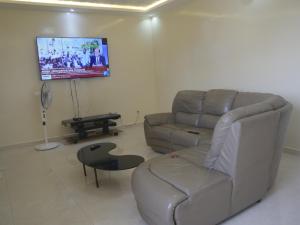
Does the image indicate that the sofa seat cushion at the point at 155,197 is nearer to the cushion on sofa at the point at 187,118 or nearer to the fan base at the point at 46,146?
the cushion on sofa at the point at 187,118

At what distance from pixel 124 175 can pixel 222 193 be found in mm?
1585

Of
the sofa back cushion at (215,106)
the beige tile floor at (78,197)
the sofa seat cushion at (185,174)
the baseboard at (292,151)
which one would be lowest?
the beige tile floor at (78,197)

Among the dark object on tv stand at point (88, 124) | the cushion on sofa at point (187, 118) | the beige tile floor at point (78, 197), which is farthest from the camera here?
the dark object on tv stand at point (88, 124)

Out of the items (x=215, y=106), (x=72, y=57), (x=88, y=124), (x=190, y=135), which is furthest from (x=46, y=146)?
(x=215, y=106)

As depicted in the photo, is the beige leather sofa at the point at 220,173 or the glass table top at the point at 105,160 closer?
the beige leather sofa at the point at 220,173

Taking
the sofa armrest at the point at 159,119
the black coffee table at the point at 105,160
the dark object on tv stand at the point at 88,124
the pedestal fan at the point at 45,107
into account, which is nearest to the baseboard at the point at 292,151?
the sofa armrest at the point at 159,119

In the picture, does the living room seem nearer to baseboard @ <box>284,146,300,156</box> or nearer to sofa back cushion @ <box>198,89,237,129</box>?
baseboard @ <box>284,146,300,156</box>

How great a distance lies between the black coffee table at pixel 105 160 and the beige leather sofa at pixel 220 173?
17.9 inches

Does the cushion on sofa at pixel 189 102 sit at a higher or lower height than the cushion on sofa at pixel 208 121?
higher

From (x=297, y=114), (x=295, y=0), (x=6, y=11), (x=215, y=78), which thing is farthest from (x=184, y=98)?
(x=6, y=11)

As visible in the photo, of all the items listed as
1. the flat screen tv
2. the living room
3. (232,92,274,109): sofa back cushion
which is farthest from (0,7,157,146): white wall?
(232,92,274,109): sofa back cushion

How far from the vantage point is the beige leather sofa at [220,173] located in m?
1.83

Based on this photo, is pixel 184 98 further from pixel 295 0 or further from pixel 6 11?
pixel 6 11

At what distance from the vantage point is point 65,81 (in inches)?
205
